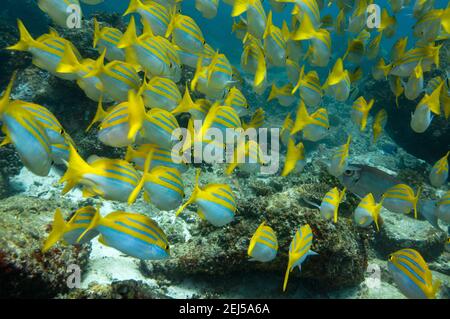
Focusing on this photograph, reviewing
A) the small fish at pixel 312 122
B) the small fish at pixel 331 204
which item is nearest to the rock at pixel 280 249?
the small fish at pixel 331 204

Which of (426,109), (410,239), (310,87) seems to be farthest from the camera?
(410,239)

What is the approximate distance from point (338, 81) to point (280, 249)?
2550 millimetres

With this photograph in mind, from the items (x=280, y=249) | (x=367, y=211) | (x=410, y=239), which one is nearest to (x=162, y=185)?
(x=280, y=249)

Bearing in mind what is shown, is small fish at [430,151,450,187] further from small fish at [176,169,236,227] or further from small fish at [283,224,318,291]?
small fish at [176,169,236,227]

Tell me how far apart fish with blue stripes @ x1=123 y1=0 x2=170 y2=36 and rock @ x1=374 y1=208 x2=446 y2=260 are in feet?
17.0

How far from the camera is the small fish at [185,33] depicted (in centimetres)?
373

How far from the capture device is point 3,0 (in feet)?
62.0

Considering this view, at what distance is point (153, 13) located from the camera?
12.4 feet

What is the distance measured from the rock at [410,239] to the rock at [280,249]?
1640 mm

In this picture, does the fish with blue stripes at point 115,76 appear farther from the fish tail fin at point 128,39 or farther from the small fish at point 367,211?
the small fish at point 367,211

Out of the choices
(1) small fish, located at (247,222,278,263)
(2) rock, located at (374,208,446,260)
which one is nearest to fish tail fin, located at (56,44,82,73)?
(1) small fish, located at (247,222,278,263)

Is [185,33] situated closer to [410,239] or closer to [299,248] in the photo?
[299,248]
